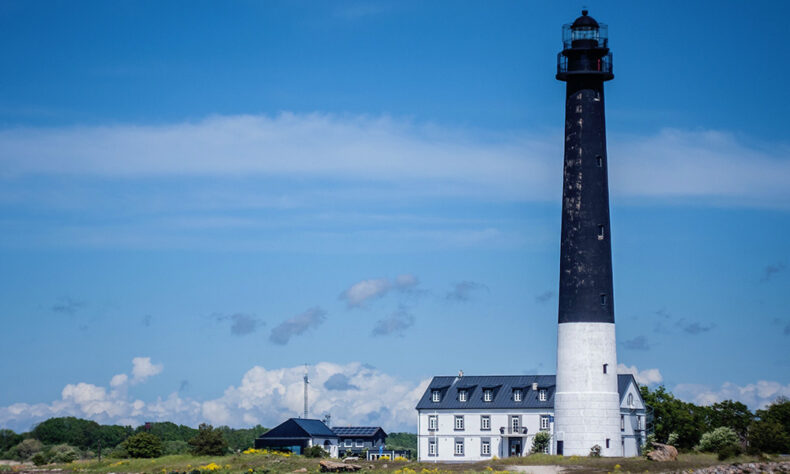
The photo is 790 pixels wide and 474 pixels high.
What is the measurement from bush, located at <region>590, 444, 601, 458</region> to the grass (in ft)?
3.02

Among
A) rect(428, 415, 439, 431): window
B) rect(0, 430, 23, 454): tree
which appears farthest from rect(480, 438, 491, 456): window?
rect(0, 430, 23, 454): tree

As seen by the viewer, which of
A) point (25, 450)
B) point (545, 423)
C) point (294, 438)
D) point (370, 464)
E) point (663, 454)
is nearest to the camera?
point (663, 454)

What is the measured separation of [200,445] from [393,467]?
1738 centimetres

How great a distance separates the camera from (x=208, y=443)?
2847 inches

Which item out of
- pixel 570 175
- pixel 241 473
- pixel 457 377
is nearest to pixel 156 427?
pixel 457 377

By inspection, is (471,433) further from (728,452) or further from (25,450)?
(25,450)

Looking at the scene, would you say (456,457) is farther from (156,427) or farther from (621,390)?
(156,427)

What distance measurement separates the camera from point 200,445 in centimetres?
7219

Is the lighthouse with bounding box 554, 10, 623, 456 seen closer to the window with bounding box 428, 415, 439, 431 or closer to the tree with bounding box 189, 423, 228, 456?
the window with bounding box 428, 415, 439, 431

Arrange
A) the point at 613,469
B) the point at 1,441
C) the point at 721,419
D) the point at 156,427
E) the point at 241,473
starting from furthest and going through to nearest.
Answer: the point at 156,427, the point at 1,441, the point at 721,419, the point at 241,473, the point at 613,469

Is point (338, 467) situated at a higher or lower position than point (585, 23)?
lower

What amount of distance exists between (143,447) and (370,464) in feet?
63.0

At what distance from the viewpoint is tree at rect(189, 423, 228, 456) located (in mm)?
72000

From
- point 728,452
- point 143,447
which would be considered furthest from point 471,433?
point 143,447
